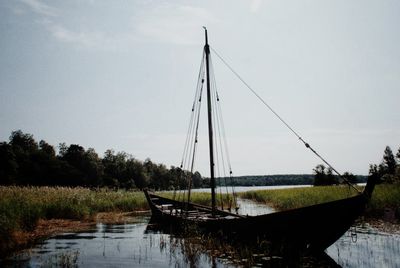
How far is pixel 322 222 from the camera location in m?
10.8


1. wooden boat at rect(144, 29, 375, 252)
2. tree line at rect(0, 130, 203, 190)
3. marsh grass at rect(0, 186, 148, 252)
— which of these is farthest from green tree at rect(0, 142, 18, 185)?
wooden boat at rect(144, 29, 375, 252)

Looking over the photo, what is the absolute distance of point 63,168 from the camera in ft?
252

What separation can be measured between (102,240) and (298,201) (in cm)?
1766

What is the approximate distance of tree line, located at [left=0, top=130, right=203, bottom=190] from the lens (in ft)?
217

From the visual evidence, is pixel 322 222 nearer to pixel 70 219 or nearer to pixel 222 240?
pixel 222 240

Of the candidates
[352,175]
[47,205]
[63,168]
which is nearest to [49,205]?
[47,205]

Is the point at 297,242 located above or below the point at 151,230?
above

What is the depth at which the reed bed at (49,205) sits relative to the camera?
1452cm

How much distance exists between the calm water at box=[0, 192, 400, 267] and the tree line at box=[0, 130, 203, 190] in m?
39.3

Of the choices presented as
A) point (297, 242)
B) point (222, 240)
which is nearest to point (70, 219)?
point (222, 240)

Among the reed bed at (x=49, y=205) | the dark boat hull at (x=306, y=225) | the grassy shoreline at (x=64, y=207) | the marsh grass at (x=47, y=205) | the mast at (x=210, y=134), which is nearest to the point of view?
the dark boat hull at (x=306, y=225)

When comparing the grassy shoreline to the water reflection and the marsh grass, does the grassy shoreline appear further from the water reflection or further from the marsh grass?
the water reflection

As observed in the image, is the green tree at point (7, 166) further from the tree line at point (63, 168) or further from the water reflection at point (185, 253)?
the water reflection at point (185, 253)

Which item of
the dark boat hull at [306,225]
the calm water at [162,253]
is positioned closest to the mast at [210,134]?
the calm water at [162,253]
